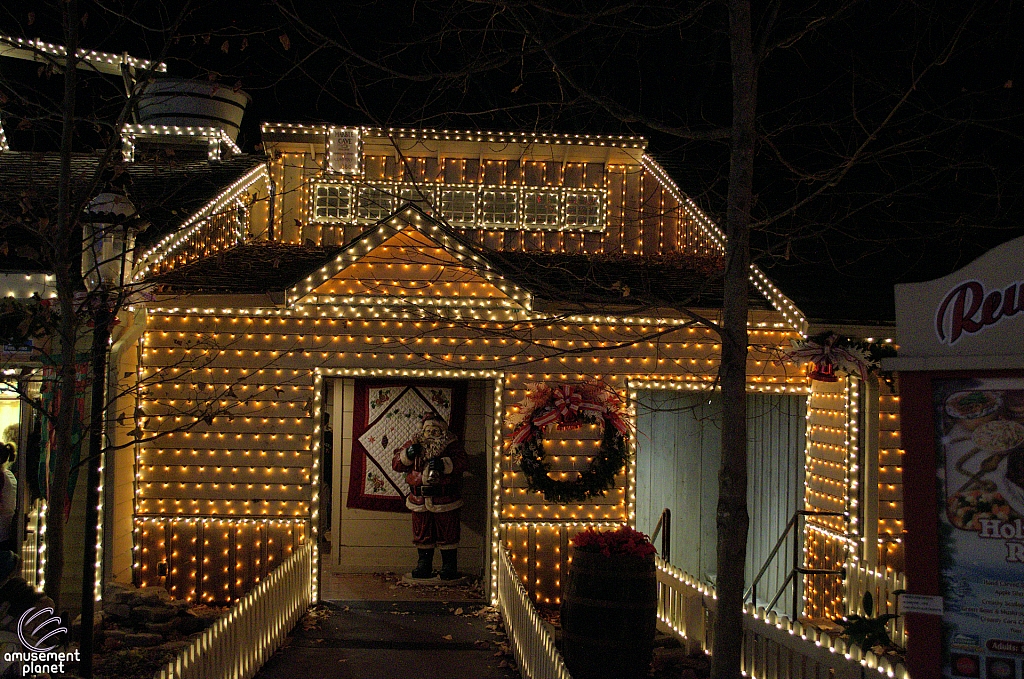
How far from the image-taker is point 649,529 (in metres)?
16.1

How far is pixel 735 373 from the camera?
5160 millimetres

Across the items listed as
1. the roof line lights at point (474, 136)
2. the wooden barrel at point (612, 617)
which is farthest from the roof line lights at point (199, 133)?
the wooden barrel at point (612, 617)

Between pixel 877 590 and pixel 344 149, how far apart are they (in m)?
10.3

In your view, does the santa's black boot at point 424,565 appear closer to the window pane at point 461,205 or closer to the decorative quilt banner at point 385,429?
the decorative quilt banner at point 385,429

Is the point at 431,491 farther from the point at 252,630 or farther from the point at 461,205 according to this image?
the point at 461,205

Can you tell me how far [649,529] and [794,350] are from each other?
745 centimetres

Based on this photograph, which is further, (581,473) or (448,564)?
(448,564)

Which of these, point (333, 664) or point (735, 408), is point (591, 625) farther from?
point (735, 408)

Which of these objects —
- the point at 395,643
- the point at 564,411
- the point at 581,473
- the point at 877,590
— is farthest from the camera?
the point at 581,473

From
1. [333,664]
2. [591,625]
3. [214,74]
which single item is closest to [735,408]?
[591,625]

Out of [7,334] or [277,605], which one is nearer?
[7,334]

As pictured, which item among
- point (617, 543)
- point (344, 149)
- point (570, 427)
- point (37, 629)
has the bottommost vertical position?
point (37, 629)

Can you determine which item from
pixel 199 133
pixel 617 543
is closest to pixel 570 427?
pixel 617 543

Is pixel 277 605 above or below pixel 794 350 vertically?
below
